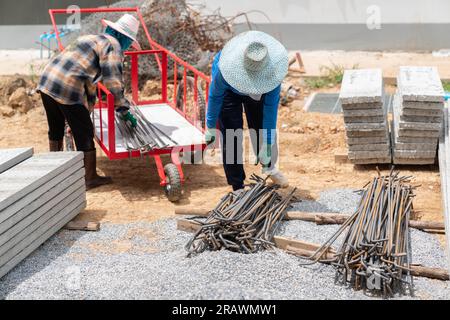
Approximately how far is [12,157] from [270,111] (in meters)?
2.29

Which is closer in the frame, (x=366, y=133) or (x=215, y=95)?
(x=215, y=95)

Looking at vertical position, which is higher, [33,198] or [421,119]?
[421,119]

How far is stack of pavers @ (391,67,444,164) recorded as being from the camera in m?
7.49

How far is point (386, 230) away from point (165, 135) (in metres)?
3.04

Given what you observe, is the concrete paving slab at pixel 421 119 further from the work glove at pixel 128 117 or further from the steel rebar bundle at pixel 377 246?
the work glove at pixel 128 117

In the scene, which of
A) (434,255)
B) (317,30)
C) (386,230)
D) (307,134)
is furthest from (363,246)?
(317,30)

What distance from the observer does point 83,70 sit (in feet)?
23.4

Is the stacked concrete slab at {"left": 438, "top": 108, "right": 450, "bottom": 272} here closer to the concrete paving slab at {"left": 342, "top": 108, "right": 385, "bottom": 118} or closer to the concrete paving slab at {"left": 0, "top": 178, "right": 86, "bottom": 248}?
the concrete paving slab at {"left": 342, "top": 108, "right": 385, "bottom": 118}

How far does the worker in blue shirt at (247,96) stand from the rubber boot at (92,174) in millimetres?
1290

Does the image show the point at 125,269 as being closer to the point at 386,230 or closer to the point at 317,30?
the point at 386,230

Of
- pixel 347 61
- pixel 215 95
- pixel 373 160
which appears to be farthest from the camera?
pixel 347 61

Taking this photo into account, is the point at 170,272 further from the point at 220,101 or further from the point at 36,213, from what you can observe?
the point at 220,101

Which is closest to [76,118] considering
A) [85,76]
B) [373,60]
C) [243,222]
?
[85,76]

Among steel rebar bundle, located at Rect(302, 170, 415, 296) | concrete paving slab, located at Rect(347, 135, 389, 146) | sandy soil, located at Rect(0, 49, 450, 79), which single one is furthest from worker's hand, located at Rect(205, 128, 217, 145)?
sandy soil, located at Rect(0, 49, 450, 79)
